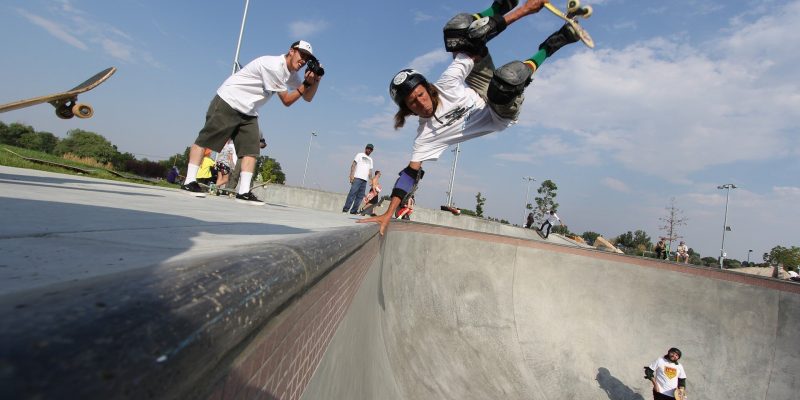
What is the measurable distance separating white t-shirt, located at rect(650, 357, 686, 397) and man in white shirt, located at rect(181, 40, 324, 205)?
5503mm

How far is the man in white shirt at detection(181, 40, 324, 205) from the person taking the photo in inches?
172

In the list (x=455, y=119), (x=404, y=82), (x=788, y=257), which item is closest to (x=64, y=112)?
(x=404, y=82)

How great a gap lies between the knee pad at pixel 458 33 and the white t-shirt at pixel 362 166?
541 cm

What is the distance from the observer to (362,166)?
28.9ft

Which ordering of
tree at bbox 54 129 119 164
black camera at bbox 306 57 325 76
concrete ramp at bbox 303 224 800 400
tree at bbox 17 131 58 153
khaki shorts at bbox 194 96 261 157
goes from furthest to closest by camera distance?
tree at bbox 54 129 119 164
tree at bbox 17 131 58 153
concrete ramp at bbox 303 224 800 400
black camera at bbox 306 57 325 76
khaki shorts at bbox 194 96 261 157

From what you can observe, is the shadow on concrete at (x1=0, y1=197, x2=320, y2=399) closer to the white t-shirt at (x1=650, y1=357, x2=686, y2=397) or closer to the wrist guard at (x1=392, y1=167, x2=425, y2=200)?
the wrist guard at (x1=392, y1=167, x2=425, y2=200)

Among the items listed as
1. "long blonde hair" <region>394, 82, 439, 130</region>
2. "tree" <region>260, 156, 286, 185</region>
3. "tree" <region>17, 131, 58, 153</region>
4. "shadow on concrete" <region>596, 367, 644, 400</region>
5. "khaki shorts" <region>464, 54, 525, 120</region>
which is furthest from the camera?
"tree" <region>17, 131, 58, 153</region>

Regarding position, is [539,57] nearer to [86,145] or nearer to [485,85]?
[485,85]

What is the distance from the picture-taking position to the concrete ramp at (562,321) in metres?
4.91

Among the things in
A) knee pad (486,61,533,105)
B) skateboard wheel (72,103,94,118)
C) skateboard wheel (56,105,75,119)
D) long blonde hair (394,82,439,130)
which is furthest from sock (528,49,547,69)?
skateboard wheel (56,105,75,119)

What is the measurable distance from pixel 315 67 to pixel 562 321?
4.77m

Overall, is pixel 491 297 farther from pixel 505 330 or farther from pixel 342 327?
pixel 342 327

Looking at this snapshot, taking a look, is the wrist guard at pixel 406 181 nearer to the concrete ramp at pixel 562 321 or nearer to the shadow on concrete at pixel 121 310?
the concrete ramp at pixel 562 321

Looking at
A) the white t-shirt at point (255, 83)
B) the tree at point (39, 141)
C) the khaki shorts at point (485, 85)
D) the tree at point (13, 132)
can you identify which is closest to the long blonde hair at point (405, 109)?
the khaki shorts at point (485, 85)
